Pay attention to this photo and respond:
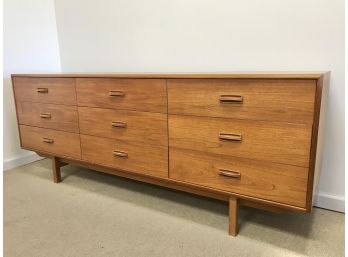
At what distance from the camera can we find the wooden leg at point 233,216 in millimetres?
1372

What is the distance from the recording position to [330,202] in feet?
5.35

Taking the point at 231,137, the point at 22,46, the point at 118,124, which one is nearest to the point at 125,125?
the point at 118,124

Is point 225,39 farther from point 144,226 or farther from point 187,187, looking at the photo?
point 144,226

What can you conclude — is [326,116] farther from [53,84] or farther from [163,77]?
[53,84]

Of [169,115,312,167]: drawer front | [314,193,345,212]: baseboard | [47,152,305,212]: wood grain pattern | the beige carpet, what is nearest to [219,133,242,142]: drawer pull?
[169,115,312,167]: drawer front

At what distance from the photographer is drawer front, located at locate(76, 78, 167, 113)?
4.70 ft

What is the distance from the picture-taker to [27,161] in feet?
8.00

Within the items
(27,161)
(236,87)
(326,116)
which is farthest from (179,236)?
(27,161)

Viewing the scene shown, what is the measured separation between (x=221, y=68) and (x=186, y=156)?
678 mm

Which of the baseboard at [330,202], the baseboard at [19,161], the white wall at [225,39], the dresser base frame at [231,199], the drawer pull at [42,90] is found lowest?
the baseboard at [330,202]

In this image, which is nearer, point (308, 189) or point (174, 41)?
point (308, 189)

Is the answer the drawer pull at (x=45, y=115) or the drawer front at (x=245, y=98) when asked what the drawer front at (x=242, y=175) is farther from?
the drawer pull at (x=45, y=115)

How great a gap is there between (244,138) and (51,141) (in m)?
1.32

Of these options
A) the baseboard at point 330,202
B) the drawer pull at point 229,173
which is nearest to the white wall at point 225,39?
the baseboard at point 330,202
